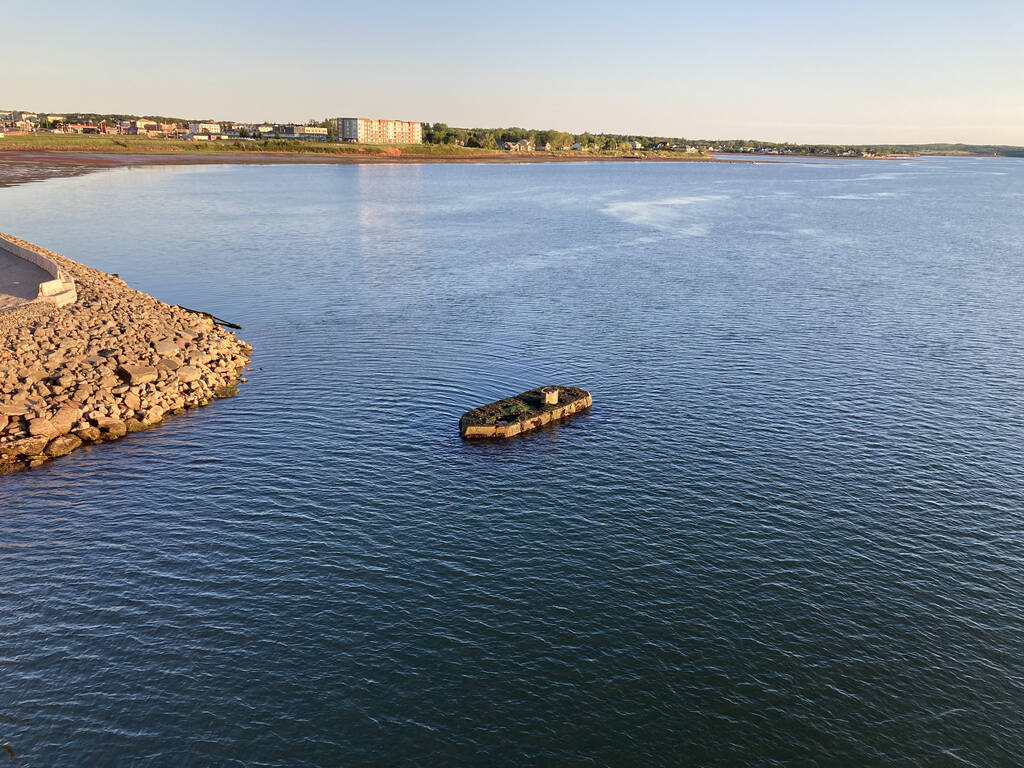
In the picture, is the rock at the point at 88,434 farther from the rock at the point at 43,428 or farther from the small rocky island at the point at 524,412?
the small rocky island at the point at 524,412

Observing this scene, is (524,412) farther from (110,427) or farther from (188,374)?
(110,427)

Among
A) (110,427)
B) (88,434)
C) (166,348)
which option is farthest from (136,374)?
(88,434)

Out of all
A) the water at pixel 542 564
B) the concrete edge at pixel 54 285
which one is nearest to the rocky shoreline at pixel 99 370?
the concrete edge at pixel 54 285

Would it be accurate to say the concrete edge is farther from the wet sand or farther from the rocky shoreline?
the rocky shoreline

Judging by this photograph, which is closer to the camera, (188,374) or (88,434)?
(88,434)

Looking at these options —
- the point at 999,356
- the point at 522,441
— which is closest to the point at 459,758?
the point at 522,441
